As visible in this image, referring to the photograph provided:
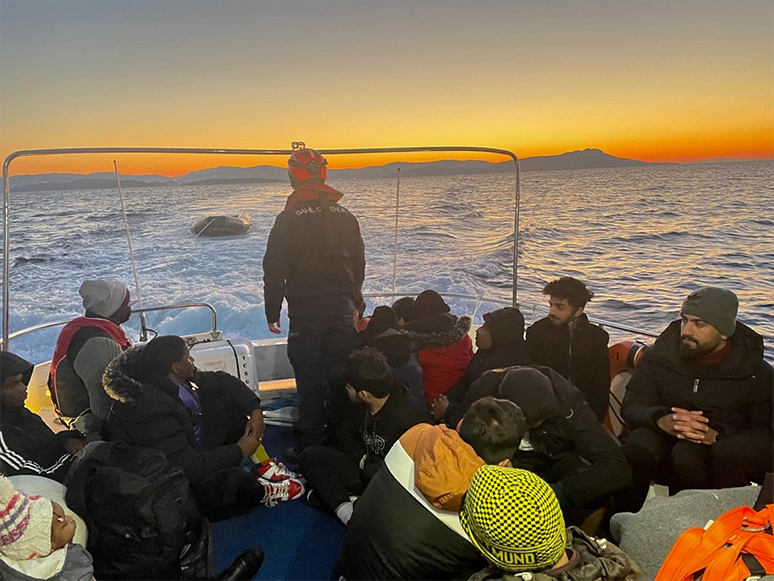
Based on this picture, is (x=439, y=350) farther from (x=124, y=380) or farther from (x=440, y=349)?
(x=124, y=380)

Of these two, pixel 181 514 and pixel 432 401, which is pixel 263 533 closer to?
pixel 181 514

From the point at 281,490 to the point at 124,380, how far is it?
63cm

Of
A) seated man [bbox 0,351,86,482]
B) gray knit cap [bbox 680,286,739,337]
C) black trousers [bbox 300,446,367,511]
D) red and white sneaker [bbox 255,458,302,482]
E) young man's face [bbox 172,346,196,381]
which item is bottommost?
red and white sneaker [bbox 255,458,302,482]

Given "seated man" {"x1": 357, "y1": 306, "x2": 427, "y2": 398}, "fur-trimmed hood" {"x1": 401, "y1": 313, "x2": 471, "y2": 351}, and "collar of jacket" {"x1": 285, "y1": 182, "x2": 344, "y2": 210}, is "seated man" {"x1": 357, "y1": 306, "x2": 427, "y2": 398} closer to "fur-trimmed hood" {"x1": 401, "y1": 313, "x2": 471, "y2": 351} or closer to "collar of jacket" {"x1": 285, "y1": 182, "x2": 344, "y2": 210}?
"fur-trimmed hood" {"x1": 401, "y1": 313, "x2": 471, "y2": 351}

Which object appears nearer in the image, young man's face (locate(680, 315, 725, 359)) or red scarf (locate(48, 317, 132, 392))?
young man's face (locate(680, 315, 725, 359))

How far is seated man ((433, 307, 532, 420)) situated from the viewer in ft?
6.26

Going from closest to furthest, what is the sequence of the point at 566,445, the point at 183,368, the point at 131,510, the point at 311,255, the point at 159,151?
1. the point at 131,510
2. the point at 566,445
3. the point at 183,368
4. the point at 311,255
5. the point at 159,151

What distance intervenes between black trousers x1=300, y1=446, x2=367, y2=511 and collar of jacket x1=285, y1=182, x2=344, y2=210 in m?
0.92

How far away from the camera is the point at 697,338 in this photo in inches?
61.9

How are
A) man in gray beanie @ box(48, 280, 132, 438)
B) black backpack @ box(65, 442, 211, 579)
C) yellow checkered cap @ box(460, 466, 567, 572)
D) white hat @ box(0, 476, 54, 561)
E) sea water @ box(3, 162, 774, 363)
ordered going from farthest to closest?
sea water @ box(3, 162, 774, 363), man in gray beanie @ box(48, 280, 132, 438), black backpack @ box(65, 442, 211, 579), white hat @ box(0, 476, 54, 561), yellow checkered cap @ box(460, 466, 567, 572)

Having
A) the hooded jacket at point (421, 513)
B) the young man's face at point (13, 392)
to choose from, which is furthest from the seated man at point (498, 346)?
the young man's face at point (13, 392)

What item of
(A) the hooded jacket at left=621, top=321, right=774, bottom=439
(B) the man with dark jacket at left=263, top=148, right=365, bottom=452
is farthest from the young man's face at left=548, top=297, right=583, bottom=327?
(B) the man with dark jacket at left=263, top=148, right=365, bottom=452

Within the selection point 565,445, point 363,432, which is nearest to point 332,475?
point 363,432

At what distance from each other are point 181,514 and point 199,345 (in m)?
0.99
